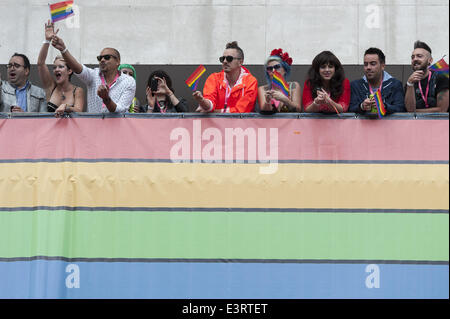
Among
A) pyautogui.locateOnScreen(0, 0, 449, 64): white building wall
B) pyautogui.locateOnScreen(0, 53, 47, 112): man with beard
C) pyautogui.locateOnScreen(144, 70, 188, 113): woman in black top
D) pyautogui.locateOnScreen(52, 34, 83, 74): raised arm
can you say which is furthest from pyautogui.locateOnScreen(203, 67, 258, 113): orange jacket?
pyautogui.locateOnScreen(0, 0, 449, 64): white building wall

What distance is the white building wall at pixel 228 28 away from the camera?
10.4 metres

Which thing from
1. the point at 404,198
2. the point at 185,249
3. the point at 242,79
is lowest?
the point at 185,249

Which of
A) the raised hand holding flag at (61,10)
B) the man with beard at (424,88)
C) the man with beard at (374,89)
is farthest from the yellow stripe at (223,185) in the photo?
the raised hand holding flag at (61,10)

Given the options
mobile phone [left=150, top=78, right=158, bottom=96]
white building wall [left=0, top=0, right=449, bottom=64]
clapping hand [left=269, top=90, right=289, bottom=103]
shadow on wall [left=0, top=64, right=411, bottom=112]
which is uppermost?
white building wall [left=0, top=0, right=449, bottom=64]

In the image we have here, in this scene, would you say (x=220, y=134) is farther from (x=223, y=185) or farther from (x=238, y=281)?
(x=238, y=281)

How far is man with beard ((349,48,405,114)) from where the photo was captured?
576 cm

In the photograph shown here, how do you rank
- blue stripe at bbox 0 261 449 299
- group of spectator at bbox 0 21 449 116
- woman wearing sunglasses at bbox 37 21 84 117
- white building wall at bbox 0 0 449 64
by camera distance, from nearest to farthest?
blue stripe at bbox 0 261 449 299
group of spectator at bbox 0 21 449 116
woman wearing sunglasses at bbox 37 21 84 117
white building wall at bbox 0 0 449 64

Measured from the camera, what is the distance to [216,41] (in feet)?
34.8

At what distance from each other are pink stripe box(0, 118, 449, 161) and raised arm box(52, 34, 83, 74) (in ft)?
2.19

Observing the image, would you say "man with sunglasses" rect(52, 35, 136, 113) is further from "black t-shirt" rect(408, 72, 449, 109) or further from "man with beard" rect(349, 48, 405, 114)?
"black t-shirt" rect(408, 72, 449, 109)

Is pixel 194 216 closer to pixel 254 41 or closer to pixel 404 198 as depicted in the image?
pixel 404 198
